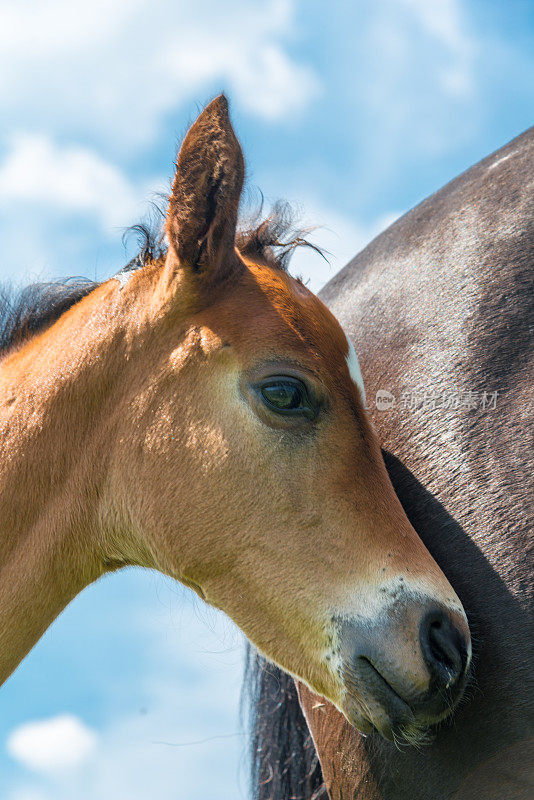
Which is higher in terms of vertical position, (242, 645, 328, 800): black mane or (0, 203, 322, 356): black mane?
(0, 203, 322, 356): black mane

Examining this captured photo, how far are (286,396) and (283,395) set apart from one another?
Answer: 0.04 ft

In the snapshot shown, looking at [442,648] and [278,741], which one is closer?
[442,648]

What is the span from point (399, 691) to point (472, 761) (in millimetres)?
291

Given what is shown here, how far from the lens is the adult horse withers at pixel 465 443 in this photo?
7.91 ft

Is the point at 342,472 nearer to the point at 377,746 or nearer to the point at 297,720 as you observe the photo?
the point at 377,746

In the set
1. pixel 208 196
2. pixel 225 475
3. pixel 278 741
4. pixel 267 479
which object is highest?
pixel 208 196

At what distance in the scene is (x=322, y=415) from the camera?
112 inches

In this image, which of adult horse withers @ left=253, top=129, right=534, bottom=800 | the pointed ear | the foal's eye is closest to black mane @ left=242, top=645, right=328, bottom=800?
adult horse withers @ left=253, top=129, right=534, bottom=800

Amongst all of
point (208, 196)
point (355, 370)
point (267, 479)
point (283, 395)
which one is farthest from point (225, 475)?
point (208, 196)

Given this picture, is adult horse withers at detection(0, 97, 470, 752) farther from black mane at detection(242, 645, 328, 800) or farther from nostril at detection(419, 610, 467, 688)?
black mane at detection(242, 645, 328, 800)

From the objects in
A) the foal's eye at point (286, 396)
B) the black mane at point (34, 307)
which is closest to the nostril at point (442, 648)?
the foal's eye at point (286, 396)

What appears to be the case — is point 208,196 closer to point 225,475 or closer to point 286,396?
point 286,396

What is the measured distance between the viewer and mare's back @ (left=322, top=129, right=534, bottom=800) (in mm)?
2408

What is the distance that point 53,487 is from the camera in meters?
3.05
